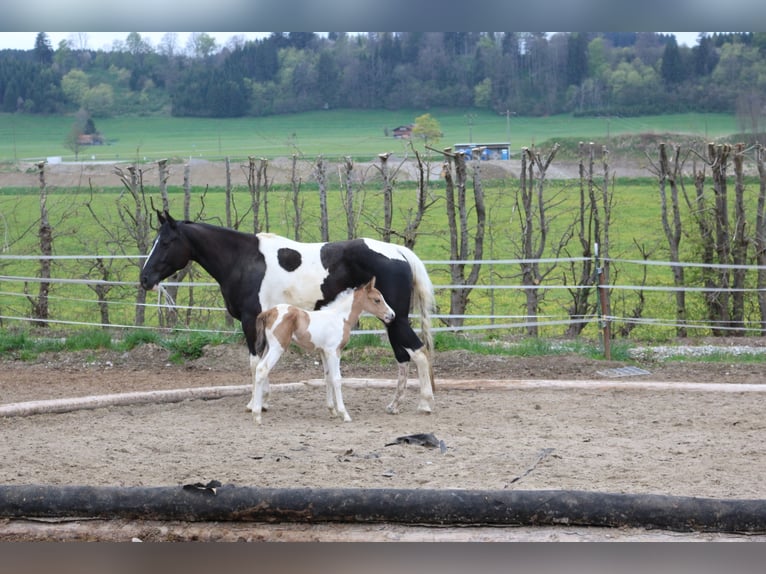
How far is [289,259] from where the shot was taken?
273 inches

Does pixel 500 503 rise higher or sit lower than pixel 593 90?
lower

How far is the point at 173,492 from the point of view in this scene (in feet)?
13.3

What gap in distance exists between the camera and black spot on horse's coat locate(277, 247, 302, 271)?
6.91 m

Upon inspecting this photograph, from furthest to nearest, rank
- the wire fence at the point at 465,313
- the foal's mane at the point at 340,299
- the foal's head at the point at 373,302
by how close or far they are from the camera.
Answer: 1. the wire fence at the point at 465,313
2. the foal's mane at the point at 340,299
3. the foal's head at the point at 373,302

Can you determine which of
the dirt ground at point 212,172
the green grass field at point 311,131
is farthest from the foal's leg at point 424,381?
the dirt ground at point 212,172

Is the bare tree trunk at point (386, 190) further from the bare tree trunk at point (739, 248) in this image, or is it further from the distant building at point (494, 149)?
the distant building at point (494, 149)

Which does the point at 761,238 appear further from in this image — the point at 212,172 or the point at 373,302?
the point at 212,172

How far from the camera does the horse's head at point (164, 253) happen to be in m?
6.99

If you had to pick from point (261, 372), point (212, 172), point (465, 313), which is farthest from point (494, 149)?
point (261, 372)

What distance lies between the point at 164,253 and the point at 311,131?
27.0 ft

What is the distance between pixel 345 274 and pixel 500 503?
3.24 metres
